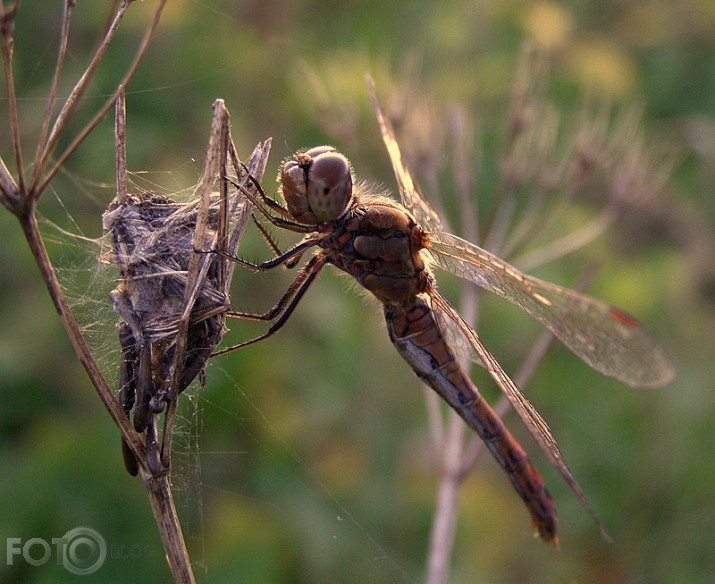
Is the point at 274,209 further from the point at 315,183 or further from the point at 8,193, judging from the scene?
the point at 8,193

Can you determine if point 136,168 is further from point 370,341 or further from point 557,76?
point 557,76

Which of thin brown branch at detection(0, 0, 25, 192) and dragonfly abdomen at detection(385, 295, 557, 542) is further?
dragonfly abdomen at detection(385, 295, 557, 542)

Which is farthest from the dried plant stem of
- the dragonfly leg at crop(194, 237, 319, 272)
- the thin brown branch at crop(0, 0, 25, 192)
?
the dragonfly leg at crop(194, 237, 319, 272)

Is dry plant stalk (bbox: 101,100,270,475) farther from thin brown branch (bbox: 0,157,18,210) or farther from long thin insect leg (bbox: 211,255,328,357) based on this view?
long thin insect leg (bbox: 211,255,328,357)

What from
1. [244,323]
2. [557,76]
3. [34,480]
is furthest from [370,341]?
[557,76]

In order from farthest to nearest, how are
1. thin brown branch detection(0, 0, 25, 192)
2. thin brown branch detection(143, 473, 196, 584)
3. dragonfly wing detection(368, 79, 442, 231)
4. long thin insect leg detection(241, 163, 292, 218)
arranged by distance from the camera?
dragonfly wing detection(368, 79, 442, 231), long thin insect leg detection(241, 163, 292, 218), thin brown branch detection(143, 473, 196, 584), thin brown branch detection(0, 0, 25, 192)
